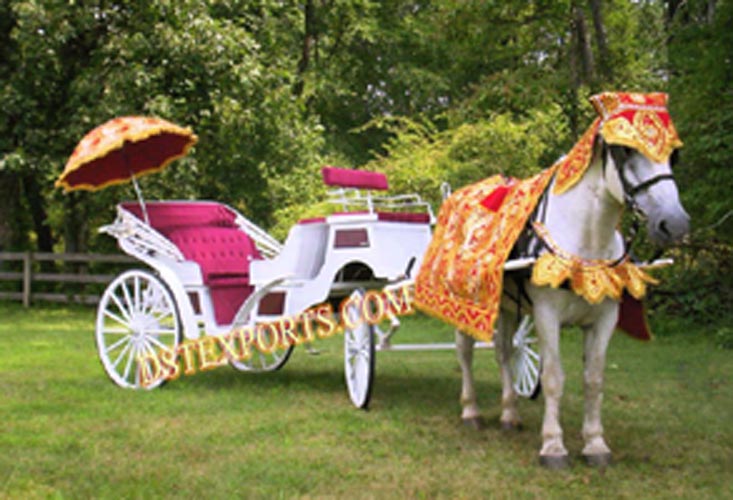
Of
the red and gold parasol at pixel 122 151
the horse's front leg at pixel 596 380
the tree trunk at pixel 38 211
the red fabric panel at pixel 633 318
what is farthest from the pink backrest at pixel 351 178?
the tree trunk at pixel 38 211

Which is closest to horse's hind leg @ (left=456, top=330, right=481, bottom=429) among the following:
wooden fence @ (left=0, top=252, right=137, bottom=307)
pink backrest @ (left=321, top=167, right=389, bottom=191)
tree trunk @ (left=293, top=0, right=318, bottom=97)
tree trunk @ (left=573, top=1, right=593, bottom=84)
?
pink backrest @ (left=321, top=167, right=389, bottom=191)

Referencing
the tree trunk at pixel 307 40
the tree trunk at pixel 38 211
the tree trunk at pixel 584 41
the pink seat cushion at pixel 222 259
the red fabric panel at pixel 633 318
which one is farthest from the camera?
the tree trunk at pixel 307 40

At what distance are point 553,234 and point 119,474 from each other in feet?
9.07

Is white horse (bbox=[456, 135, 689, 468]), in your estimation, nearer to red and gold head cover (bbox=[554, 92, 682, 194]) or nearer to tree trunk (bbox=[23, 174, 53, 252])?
red and gold head cover (bbox=[554, 92, 682, 194])

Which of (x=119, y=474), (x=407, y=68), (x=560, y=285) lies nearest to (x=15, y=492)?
(x=119, y=474)

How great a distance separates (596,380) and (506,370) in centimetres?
115

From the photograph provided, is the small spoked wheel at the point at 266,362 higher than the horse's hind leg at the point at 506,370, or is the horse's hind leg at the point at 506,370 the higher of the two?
the horse's hind leg at the point at 506,370

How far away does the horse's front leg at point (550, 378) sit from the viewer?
200 inches

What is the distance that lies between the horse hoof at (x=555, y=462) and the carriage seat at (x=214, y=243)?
3742mm

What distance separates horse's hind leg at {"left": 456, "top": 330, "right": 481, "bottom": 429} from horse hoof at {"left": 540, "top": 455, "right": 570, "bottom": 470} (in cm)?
116

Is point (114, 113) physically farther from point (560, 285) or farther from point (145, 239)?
point (560, 285)

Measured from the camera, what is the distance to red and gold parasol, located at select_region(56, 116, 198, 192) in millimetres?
7391

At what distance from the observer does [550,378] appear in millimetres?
5172

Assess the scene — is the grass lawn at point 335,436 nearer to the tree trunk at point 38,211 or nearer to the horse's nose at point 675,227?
the horse's nose at point 675,227
